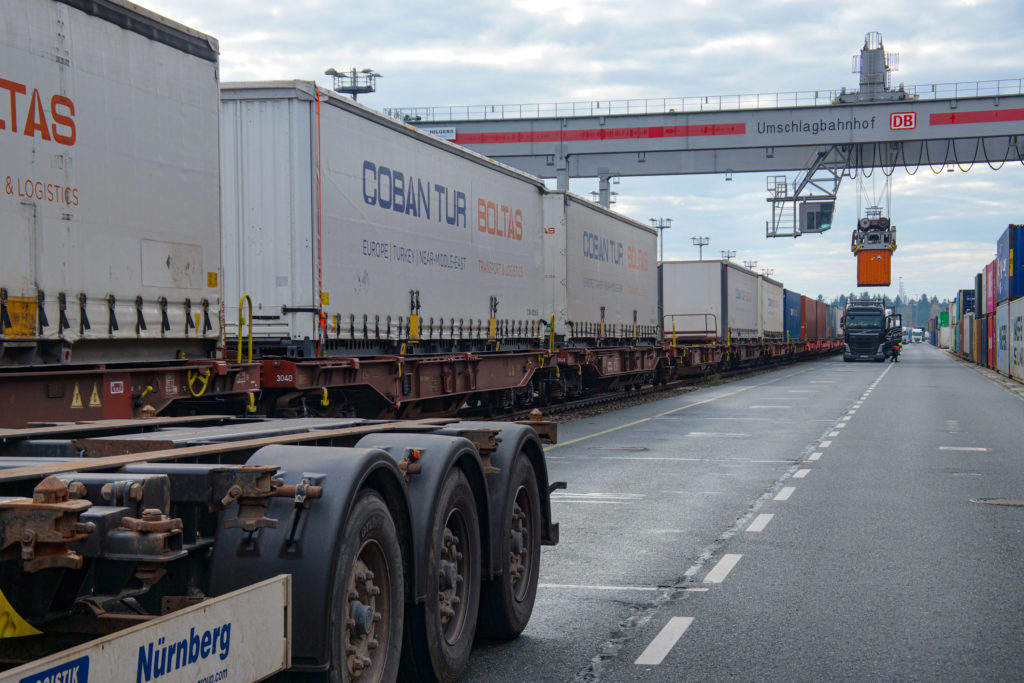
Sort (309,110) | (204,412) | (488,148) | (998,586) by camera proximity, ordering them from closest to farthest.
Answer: (998,586) < (204,412) < (309,110) < (488,148)

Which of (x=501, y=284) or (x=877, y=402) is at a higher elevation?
(x=501, y=284)

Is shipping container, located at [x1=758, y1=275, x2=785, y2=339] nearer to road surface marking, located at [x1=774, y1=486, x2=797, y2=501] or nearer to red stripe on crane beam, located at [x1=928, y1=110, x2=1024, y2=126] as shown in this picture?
red stripe on crane beam, located at [x1=928, y1=110, x2=1024, y2=126]

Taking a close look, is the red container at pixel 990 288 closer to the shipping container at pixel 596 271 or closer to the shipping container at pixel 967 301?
the shipping container at pixel 967 301

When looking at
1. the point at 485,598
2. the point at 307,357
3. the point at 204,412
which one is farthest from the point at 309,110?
the point at 485,598

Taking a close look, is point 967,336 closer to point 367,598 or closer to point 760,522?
point 760,522

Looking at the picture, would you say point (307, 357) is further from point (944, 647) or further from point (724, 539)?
point (944, 647)

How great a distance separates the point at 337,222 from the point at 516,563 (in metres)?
7.96

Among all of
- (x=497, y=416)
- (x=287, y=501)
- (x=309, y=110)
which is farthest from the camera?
(x=497, y=416)

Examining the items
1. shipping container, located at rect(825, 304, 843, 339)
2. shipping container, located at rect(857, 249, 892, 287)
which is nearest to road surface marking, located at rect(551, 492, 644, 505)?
shipping container, located at rect(857, 249, 892, 287)

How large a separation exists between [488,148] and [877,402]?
1629 centimetres

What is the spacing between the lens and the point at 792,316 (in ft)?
205

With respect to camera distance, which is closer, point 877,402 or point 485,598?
point 485,598

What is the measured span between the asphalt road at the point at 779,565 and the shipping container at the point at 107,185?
4022 millimetres

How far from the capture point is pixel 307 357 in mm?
12586
